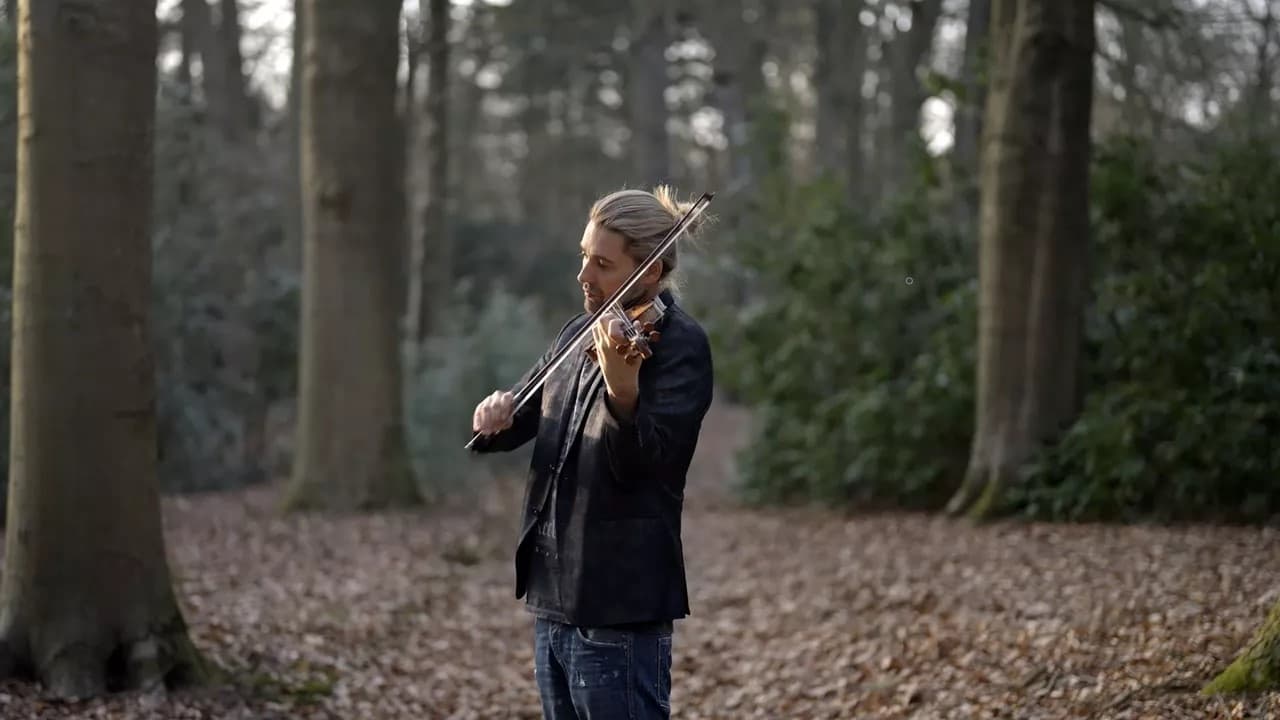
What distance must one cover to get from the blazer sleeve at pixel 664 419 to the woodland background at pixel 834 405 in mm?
2487

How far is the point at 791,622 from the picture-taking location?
8.48 meters

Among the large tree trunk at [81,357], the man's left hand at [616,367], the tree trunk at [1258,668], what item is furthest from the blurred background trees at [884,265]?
the man's left hand at [616,367]

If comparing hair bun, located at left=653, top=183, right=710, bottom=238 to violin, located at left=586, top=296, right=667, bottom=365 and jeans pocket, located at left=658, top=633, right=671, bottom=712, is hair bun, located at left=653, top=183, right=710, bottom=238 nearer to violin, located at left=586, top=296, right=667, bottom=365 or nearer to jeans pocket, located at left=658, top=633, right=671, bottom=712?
violin, located at left=586, top=296, right=667, bottom=365

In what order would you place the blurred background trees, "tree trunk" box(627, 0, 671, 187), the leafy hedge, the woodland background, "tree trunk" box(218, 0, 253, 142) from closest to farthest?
the woodland background, the leafy hedge, the blurred background trees, "tree trunk" box(218, 0, 253, 142), "tree trunk" box(627, 0, 671, 187)

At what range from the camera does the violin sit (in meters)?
3.22

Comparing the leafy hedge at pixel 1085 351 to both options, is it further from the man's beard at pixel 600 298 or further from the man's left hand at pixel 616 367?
the man's left hand at pixel 616 367

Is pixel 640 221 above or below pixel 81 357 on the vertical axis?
above

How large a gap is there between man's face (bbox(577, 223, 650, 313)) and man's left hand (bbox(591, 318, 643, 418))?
30 centimetres

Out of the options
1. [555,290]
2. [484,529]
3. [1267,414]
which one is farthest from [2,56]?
[555,290]

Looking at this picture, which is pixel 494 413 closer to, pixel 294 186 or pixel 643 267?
pixel 643 267

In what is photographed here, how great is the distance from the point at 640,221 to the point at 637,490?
2.20 feet

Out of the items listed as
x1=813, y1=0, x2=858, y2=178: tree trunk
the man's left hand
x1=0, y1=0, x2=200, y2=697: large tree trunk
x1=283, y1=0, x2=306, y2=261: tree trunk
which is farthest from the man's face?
x1=813, y1=0, x2=858, y2=178: tree trunk

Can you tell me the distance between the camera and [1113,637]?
661 centimetres

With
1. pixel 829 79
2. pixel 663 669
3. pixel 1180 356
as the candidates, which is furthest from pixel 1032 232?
pixel 829 79
